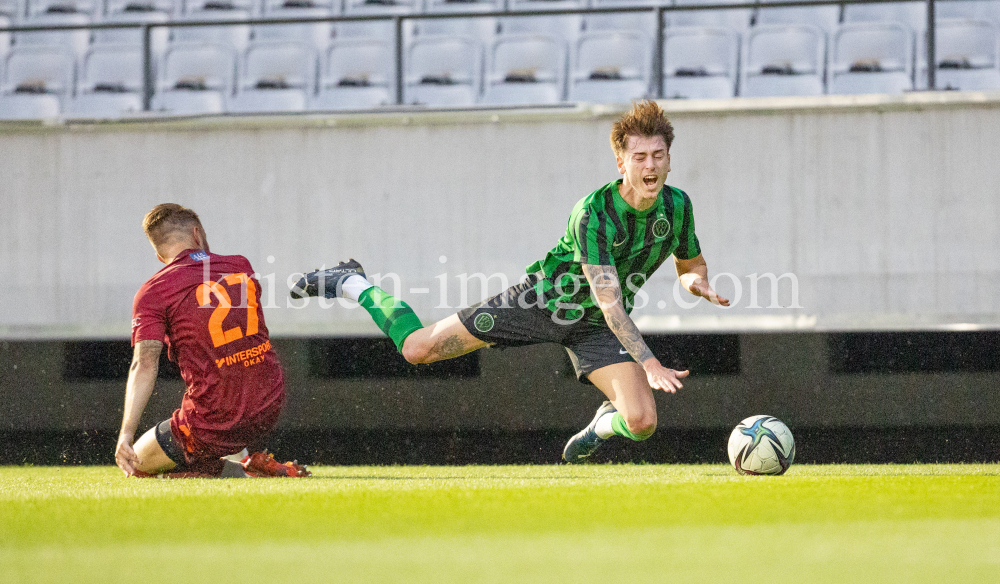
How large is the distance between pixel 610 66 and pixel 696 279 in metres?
4.60

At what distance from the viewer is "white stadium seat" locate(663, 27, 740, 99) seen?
8727 mm

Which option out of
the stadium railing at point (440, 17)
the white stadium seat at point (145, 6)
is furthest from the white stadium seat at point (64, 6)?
the stadium railing at point (440, 17)

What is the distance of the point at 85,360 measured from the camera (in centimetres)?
812

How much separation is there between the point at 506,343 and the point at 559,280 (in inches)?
16.8

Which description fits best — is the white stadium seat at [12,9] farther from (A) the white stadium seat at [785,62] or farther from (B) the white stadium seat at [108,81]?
(A) the white stadium seat at [785,62]

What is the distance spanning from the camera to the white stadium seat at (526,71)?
29.2 feet

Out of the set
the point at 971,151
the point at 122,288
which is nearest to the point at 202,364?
the point at 122,288

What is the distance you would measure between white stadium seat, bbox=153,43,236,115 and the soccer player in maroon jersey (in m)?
4.22

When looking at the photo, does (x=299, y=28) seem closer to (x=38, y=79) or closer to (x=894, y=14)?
(x=38, y=79)

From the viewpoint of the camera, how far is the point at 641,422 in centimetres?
502

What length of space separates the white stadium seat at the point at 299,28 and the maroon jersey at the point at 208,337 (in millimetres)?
5276

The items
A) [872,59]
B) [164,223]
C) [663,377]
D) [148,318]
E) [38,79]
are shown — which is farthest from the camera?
[38,79]

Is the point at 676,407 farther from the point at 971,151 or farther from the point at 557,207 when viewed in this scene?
the point at 971,151

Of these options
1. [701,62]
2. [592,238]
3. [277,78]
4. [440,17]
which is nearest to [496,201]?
[440,17]
